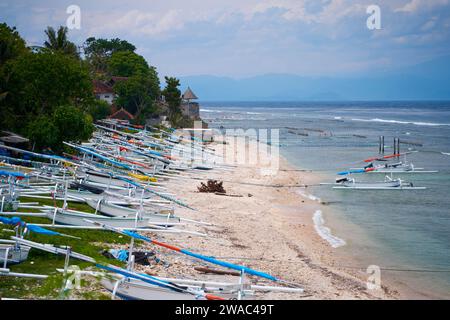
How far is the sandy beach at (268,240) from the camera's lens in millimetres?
15766

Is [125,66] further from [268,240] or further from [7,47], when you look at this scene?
[268,240]

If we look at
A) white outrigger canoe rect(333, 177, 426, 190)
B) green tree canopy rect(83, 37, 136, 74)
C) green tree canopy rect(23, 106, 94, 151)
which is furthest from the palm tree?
green tree canopy rect(83, 37, 136, 74)

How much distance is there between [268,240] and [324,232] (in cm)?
339

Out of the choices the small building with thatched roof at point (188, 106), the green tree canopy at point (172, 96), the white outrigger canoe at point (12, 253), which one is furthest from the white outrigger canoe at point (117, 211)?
the small building with thatched roof at point (188, 106)

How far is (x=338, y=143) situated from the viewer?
6700 cm

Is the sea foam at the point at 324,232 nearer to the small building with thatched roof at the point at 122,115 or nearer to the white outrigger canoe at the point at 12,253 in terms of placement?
the white outrigger canoe at the point at 12,253

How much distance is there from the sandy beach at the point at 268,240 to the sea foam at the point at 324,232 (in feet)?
0.74

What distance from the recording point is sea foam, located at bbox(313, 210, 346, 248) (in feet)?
71.1

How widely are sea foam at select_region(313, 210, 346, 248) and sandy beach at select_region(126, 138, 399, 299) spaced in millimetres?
225

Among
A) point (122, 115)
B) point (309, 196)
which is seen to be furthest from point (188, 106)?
point (309, 196)

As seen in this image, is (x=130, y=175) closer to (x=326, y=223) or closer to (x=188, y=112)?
(x=326, y=223)

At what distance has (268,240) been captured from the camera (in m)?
20.9

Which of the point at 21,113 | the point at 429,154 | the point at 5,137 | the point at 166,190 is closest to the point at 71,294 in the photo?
the point at 166,190

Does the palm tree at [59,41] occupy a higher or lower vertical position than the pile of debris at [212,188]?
higher
